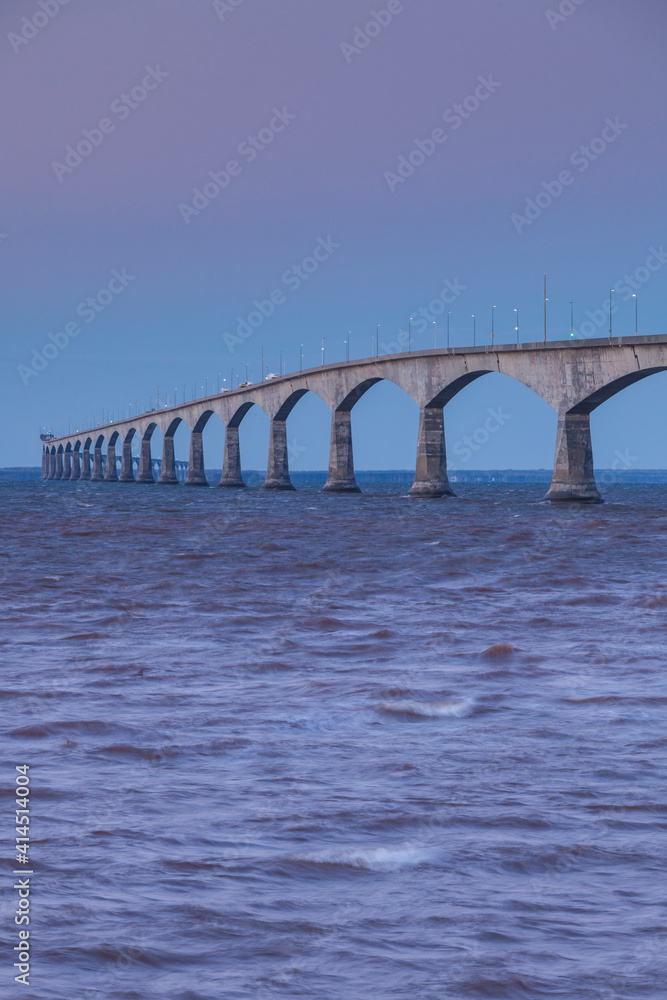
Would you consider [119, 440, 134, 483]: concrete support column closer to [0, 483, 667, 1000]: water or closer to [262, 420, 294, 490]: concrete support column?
[262, 420, 294, 490]: concrete support column

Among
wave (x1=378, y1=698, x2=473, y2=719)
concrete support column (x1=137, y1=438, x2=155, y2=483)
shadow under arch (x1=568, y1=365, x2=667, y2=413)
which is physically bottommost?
wave (x1=378, y1=698, x2=473, y2=719)

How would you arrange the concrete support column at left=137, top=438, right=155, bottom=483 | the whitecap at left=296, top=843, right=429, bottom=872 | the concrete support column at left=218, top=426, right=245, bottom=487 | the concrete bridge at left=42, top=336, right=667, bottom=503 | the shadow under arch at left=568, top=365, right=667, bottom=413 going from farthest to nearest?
the concrete support column at left=137, top=438, right=155, bottom=483
the concrete support column at left=218, top=426, right=245, bottom=487
the concrete bridge at left=42, top=336, right=667, bottom=503
the shadow under arch at left=568, top=365, right=667, bottom=413
the whitecap at left=296, top=843, right=429, bottom=872

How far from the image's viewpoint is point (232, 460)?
120312 mm

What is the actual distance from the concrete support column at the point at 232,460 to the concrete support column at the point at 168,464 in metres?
26.1

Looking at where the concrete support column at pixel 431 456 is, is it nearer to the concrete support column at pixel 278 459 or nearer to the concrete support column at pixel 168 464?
the concrete support column at pixel 278 459

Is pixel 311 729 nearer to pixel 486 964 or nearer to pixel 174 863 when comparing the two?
pixel 174 863

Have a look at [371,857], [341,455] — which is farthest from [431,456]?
[371,857]

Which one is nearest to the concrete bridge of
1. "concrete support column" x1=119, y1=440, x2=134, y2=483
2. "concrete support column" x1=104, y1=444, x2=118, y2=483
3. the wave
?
the wave

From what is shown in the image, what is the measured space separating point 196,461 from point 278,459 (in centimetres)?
3151

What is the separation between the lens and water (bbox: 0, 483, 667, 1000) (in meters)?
4.78

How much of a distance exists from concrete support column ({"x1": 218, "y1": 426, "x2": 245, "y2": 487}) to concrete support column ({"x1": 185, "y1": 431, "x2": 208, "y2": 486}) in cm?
1090

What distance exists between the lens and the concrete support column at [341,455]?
87062 mm

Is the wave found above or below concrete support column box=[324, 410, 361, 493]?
below

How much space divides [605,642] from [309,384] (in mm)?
79575
